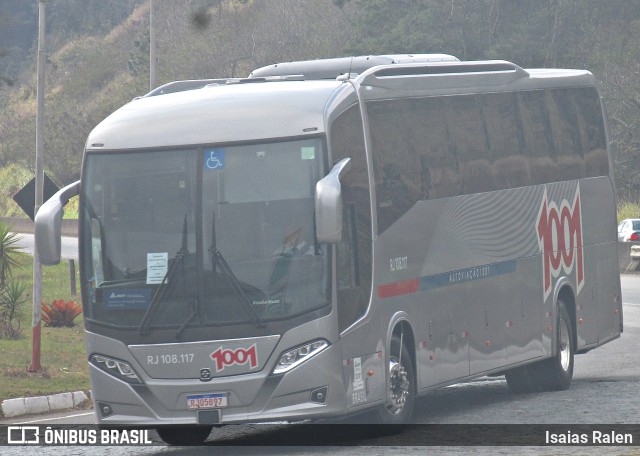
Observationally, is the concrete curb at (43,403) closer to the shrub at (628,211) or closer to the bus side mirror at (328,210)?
the bus side mirror at (328,210)

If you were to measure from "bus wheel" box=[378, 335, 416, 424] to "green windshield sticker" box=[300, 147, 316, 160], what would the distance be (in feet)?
7.12

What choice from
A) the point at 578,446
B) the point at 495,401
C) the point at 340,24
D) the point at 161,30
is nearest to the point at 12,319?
the point at 495,401

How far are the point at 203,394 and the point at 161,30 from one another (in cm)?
10468

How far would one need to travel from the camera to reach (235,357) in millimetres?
12148

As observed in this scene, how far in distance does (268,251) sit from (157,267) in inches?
38.1

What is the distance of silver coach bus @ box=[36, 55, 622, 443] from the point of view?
40.1ft

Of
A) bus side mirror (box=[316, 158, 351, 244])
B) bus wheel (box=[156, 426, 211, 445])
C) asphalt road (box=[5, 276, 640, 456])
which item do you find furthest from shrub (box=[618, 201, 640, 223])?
bus side mirror (box=[316, 158, 351, 244])

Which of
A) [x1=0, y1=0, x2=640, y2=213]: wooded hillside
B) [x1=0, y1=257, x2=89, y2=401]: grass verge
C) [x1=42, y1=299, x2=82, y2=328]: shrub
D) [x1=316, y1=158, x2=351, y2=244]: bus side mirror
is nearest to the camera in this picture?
[x1=316, y1=158, x2=351, y2=244]: bus side mirror

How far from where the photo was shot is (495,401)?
1697 centimetres

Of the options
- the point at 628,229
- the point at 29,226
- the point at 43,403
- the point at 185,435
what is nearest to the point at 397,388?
the point at 185,435

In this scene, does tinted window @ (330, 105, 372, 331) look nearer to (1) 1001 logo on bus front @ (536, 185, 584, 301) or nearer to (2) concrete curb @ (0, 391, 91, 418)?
(1) 1001 logo on bus front @ (536, 185, 584, 301)

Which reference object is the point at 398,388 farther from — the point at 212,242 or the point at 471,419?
the point at 212,242

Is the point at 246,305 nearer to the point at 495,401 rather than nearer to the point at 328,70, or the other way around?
the point at 328,70

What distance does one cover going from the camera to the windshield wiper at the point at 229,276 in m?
12.2
